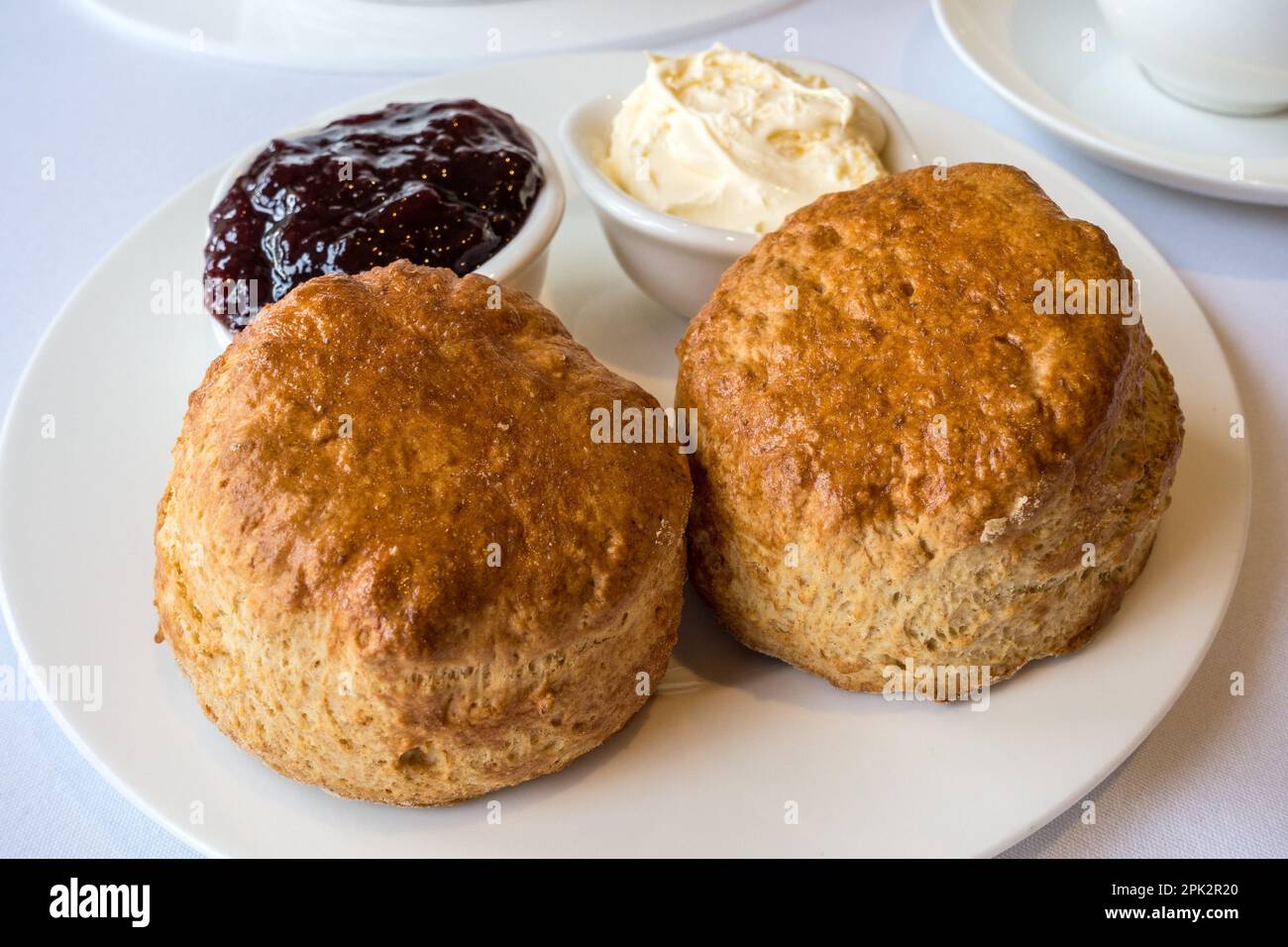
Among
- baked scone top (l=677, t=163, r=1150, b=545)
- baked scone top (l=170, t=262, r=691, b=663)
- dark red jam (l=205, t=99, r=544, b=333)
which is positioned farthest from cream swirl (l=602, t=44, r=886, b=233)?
baked scone top (l=170, t=262, r=691, b=663)

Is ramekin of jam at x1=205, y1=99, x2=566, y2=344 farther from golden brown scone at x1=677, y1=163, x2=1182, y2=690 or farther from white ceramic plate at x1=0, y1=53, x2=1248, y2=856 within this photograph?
golden brown scone at x1=677, y1=163, x2=1182, y2=690

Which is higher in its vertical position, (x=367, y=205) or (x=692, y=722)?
(x=367, y=205)

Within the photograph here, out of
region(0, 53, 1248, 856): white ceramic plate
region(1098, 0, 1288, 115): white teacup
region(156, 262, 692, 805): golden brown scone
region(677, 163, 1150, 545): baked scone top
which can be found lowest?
region(0, 53, 1248, 856): white ceramic plate

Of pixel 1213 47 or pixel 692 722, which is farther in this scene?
pixel 1213 47

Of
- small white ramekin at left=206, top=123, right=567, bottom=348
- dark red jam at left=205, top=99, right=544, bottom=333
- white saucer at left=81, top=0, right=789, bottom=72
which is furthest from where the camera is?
white saucer at left=81, top=0, right=789, bottom=72

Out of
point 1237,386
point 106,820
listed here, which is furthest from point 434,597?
point 1237,386

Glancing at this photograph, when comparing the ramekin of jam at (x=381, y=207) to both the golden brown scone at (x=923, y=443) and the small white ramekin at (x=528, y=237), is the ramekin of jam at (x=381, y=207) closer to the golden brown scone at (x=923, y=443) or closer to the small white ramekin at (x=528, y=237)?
the small white ramekin at (x=528, y=237)

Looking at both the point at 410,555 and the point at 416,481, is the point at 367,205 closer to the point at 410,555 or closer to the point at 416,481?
the point at 416,481

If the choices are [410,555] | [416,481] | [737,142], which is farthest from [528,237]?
[410,555]
